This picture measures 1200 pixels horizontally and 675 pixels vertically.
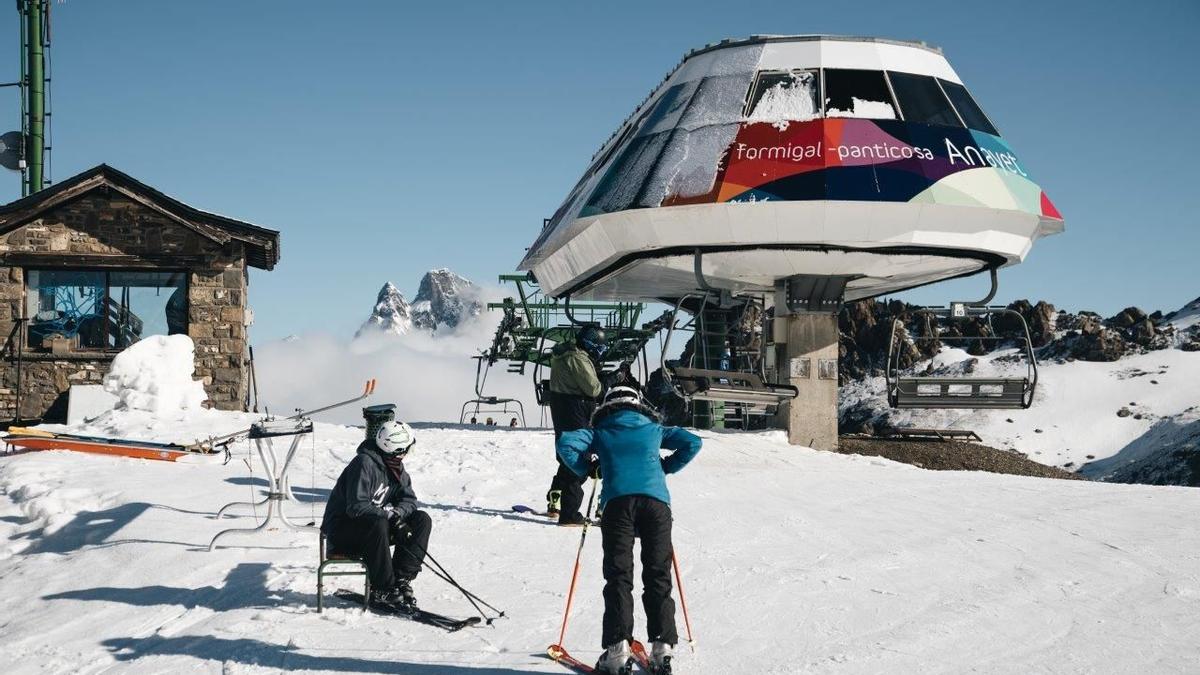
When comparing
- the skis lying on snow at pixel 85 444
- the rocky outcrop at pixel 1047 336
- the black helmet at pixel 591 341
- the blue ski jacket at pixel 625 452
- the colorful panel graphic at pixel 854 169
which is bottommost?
the skis lying on snow at pixel 85 444

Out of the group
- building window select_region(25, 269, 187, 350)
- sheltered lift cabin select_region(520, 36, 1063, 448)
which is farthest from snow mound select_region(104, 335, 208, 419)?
sheltered lift cabin select_region(520, 36, 1063, 448)

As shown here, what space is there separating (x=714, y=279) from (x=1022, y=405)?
4814 mm

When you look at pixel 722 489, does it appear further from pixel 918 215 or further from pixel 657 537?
pixel 657 537

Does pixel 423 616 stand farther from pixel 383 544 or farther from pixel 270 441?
pixel 270 441

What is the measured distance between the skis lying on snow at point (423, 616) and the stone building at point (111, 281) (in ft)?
44.2

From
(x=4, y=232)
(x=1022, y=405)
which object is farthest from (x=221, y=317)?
(x=1022, y=405)

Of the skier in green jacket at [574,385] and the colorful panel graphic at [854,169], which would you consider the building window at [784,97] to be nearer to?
the colorful panel graphic at [854,169]

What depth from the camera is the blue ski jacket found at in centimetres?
592

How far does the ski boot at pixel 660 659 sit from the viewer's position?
5.49m

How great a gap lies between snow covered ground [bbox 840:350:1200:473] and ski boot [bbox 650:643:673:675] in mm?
28289

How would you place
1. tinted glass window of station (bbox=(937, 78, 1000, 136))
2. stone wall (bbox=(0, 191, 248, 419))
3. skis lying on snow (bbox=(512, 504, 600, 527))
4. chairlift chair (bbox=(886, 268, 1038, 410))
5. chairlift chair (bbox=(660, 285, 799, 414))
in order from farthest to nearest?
stone wall (bbox=(0, 191, 248, 419)), tinted glass window of station (bbox=(937, 78, 1000, 136)), chairlift chair (bbox=(886, 268, 1038, 410)), chairlift chair (bbox=(660, 285, 799, 414)), skis lying on snow (bbox=(512, 504, 600, 527))

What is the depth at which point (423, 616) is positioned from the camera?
21.9ft

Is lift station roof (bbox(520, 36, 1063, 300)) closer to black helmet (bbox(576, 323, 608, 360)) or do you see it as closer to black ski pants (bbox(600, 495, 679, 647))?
black helmet (bbox(576, 323, 608, 360))

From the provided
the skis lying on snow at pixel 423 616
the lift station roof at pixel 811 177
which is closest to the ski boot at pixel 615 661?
the skis lying on snow at pixel 423 616
